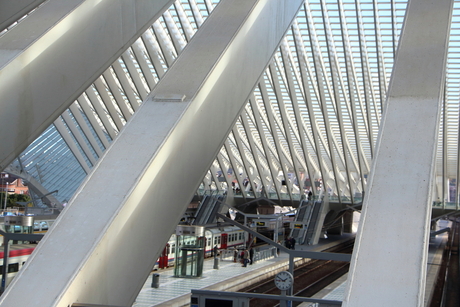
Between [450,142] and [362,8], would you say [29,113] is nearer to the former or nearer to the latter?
[362,8]

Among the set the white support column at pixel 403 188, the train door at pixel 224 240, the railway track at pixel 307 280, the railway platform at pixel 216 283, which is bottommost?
the railway track at pixel 307 280

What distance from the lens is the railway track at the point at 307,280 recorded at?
69.4ft

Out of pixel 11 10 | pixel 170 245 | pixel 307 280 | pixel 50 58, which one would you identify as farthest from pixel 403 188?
pixel 307 280

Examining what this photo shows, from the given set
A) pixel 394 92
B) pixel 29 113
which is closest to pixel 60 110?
pixel 29 113

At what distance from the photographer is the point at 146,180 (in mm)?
5336

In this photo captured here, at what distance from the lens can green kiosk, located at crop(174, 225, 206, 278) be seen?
21250 millimetres

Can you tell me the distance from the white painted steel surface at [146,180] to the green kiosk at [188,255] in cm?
1450

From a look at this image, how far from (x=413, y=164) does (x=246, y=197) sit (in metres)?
37.9

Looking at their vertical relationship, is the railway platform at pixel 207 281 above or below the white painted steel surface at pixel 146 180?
below

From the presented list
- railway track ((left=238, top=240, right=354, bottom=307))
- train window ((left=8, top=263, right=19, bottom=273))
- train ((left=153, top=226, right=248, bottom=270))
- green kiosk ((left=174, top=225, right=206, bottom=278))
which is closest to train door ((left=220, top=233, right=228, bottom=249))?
train ((left=153, top=226, right=248, bottom=270))

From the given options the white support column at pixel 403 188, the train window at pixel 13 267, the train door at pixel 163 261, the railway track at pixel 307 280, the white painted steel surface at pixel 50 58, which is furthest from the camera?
the train door at pixel 163 261

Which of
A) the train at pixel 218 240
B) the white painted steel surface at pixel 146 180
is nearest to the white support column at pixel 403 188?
the white painted steel surface at pixel 146 180

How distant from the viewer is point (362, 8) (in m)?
21.8

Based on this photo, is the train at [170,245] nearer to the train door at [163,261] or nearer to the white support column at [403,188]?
the train door at [163,261]
